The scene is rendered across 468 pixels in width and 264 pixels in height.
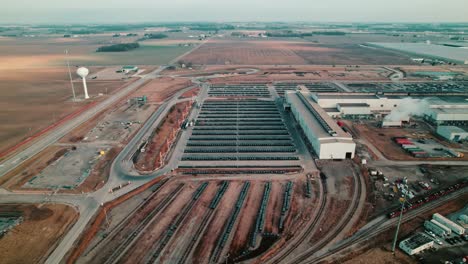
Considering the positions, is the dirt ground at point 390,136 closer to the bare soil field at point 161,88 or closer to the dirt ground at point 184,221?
the dirt ground at point 184,221

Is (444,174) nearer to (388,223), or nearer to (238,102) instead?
(388,223)

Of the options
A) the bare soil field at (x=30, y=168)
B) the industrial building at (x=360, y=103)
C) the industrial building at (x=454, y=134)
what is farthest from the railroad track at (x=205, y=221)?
the industrial building at (x=454, y=134)

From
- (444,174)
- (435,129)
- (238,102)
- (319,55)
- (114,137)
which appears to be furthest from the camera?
(319,55)

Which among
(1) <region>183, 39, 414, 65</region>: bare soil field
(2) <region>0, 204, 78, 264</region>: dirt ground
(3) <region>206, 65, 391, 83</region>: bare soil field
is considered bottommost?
(2) <region>0, 204, 78, 264</region>: dirt ground

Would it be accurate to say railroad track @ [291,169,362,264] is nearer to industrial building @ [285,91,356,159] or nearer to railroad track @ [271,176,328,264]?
railroad track @ [271,176,328,264]

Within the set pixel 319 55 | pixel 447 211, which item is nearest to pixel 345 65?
pixel 319 55

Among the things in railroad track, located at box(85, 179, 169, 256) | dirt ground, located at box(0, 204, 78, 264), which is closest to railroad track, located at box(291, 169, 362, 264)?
railroad track, located at box(85, 179, 169, 256)
